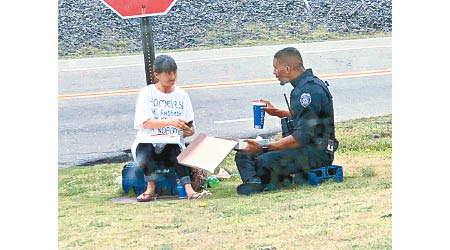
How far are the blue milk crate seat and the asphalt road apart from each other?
0.09m

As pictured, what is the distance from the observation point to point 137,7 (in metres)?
5.46

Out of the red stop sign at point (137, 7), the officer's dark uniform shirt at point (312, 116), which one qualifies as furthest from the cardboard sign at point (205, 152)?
the red stop sign at point (137, 7)

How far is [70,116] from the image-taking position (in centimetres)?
551

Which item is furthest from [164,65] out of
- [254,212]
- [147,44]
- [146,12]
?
[254,212]

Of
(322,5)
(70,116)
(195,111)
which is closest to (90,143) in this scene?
(70,116)

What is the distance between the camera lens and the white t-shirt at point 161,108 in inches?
211

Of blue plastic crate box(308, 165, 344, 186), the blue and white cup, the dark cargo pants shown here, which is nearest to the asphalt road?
the blue and white cup

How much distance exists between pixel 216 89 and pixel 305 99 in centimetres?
51

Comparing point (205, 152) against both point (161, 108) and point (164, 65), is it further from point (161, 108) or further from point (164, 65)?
point (164, 65)

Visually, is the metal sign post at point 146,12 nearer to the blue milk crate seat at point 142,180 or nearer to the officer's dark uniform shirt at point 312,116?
the blue milk crate seat at point 142,180

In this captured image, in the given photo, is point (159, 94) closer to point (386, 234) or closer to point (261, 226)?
point (261, 226)

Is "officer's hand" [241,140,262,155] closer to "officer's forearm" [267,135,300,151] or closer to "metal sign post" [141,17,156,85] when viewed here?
"officer's forearm" [267,135,300,151]

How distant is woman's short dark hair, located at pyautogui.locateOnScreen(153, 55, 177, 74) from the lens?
17.7ft

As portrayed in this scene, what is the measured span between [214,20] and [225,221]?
115 cm
